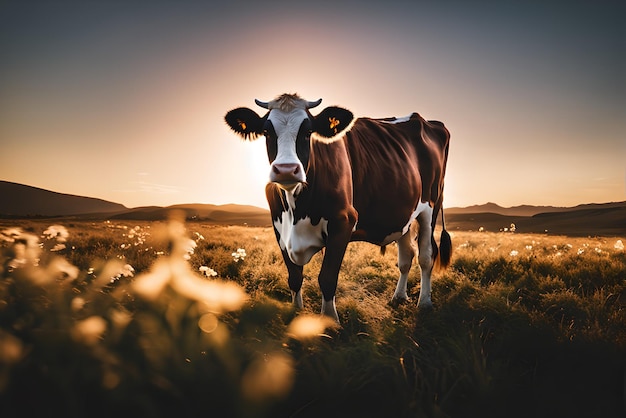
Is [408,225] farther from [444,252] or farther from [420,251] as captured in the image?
[444,252]

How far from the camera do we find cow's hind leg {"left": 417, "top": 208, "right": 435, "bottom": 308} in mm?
6444

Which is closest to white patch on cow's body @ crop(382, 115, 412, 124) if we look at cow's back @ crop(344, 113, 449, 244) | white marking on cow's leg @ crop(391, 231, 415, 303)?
cow's back @ crop(344, 113, 449, 244)

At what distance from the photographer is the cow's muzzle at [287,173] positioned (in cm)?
421

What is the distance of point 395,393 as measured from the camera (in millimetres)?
2666

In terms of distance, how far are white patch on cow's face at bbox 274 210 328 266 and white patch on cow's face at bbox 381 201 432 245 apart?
5.37 feet

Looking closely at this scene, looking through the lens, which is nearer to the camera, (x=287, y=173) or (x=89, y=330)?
(x=89, y=330)

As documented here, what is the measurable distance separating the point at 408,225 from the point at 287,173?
333 cm

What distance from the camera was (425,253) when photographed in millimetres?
6977

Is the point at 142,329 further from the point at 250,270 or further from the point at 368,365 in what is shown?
the point at 250,270

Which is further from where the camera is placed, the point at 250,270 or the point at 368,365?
the point at 250,270

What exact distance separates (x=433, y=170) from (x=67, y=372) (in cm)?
678

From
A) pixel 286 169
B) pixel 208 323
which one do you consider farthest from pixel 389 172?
pixel 208 323

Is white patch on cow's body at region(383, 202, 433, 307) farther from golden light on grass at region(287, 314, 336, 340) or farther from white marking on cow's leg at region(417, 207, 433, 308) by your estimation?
golden light on grass at region(287, 314, 336, 340)

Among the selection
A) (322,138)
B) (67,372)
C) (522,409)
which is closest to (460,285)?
(322,138)
